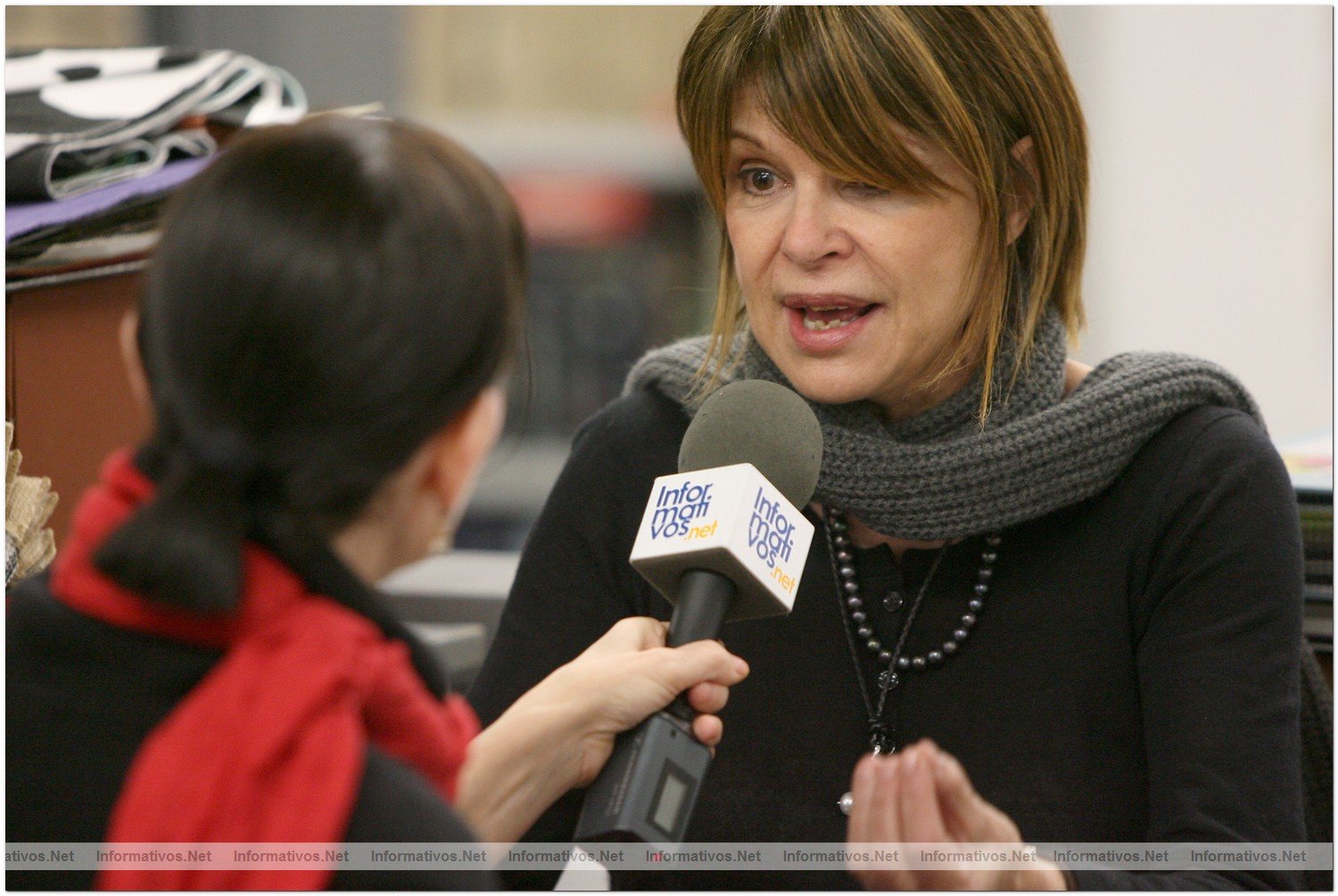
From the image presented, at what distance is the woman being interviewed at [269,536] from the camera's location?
21.2 inches

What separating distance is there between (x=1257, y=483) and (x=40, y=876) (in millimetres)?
849

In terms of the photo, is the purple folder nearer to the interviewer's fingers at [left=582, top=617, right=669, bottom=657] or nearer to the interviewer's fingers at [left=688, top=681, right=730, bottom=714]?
the interviewer's fingers at [left=582, top=617, right=669, bottom=657]

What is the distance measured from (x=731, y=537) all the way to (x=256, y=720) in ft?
1.04

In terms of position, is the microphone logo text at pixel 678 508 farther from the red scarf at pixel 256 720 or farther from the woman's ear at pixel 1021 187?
the woman's ear at pixel 1021 187

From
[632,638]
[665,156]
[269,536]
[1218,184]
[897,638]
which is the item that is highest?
[269,536]

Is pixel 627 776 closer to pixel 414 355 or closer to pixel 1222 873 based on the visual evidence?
pixel 414 355

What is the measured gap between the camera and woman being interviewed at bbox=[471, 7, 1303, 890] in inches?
40.8

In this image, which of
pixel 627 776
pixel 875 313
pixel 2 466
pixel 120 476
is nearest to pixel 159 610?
pixel 120 476

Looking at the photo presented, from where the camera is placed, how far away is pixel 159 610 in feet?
1.84

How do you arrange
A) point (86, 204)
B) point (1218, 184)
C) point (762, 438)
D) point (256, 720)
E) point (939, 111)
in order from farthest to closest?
1. point (1218, 184)
2. point (86, 204)
3. point (939, 111)
4. point (762, 438)
5. point (256, 720)

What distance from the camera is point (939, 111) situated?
3.44 feet

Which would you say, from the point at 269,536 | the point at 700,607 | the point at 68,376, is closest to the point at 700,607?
the point at 700,607

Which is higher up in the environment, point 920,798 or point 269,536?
point 269,536

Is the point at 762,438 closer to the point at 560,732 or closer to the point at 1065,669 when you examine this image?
the point at 560,732
